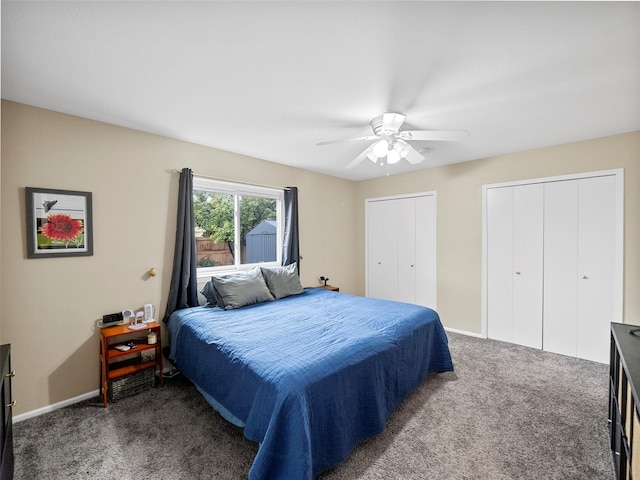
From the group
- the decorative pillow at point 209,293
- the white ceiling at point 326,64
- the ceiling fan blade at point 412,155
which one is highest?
the white ceiling at point 326,64

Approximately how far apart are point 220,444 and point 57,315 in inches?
67.0

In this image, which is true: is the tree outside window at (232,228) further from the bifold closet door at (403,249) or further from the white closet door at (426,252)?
the white closet door at (426,252)

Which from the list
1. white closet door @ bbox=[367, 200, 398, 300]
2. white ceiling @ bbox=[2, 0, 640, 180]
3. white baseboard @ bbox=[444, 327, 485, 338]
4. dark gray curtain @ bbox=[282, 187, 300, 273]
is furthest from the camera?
white closet door @ bbox=[367, 200, 398, 300]

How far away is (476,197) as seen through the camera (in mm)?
3922

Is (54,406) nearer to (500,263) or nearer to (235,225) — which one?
(235,225)

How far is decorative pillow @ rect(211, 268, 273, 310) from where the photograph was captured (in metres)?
2.97

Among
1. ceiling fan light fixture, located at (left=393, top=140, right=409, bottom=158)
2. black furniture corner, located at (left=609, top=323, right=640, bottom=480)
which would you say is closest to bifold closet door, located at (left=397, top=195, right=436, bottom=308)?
ceiling fan light fixture, located at (left=393, top=140, right=409, bottom=158)

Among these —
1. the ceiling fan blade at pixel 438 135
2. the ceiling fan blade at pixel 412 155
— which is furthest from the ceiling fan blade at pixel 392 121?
the ceiling fan blade at pixel 412 155

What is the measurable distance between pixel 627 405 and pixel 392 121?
2.23 m

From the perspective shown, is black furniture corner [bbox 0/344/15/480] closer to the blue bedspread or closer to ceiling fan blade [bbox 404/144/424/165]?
the blue bedspread

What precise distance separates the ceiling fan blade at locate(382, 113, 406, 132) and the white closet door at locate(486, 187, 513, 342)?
2115 mm

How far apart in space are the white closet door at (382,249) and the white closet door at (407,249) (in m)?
0.07

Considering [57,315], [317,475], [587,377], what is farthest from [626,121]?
[57,315]

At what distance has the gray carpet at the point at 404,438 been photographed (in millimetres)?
1723
